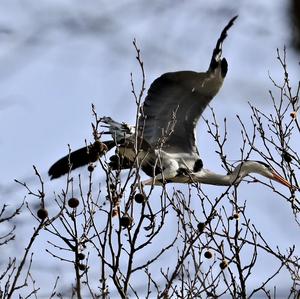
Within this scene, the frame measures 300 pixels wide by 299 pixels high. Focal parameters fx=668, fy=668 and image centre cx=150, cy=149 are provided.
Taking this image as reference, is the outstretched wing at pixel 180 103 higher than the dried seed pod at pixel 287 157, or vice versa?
the outstretched wing at pixel 180 103

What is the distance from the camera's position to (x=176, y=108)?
6887mm

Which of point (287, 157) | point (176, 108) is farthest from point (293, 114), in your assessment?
point (176, 108)

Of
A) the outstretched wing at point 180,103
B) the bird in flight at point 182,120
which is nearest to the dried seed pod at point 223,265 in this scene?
the bird in flight at point 182,120

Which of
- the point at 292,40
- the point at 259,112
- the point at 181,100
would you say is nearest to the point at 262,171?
the point at 181,100

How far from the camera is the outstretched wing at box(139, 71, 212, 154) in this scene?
6.77m

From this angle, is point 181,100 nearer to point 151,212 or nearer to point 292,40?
point 151,212

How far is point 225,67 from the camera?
6.39 meters

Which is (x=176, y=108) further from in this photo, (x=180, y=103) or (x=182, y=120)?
(x=182, y=120)

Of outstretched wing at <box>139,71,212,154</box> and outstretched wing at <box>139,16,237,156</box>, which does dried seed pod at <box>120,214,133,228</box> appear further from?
outstretched wing at <box>139,71,212,154</box>

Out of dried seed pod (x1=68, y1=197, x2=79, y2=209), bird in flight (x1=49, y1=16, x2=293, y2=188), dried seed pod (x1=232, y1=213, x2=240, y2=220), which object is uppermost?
bird in flight (x1=49, y1=16, x2=293, y2=188)

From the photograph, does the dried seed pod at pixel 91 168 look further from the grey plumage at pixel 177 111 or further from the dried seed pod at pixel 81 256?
the grey plumage at pixel 177 111

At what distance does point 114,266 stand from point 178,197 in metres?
1.94

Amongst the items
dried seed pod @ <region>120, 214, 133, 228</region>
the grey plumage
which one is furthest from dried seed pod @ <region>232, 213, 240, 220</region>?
the grey plumage

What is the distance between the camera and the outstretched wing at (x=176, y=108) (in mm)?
6773
